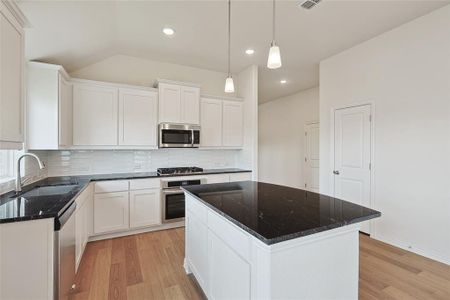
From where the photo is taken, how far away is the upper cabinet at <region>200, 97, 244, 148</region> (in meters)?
4.14

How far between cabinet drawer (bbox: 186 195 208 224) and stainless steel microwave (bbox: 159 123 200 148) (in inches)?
62.8

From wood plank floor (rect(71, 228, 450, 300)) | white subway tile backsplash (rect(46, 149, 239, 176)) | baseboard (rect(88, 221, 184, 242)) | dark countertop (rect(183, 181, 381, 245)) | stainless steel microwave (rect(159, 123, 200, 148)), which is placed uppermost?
stainless steel microwave (rect(159, 123, 200, 148))

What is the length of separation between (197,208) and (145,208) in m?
1.71

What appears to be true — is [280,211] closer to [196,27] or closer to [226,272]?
[226,272]

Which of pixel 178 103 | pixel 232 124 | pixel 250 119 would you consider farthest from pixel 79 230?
pixel 250 119

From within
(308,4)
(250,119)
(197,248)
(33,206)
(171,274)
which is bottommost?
(171,274)

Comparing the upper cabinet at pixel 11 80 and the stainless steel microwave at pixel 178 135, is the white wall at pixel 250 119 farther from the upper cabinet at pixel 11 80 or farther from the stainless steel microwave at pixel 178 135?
the upper cabinet at pixel 11 80

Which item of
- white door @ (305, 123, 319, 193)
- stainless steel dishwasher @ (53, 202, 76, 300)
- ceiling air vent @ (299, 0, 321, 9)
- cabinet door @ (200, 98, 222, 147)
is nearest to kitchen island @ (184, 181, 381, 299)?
stainless steel dishwasher @ (53, 202, 76, 300)

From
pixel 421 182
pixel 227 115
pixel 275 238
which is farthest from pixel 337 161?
pixel 275 238

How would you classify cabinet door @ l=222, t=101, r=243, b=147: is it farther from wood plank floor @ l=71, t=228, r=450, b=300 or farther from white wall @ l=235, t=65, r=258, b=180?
wood plank floor @ l=71, t=228, r=450, b=300

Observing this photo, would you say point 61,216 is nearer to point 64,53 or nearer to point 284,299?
point 284,299

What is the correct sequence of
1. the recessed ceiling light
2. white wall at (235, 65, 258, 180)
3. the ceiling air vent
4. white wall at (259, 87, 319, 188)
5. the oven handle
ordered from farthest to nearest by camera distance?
white wall at (259, 87, 319, 188) < white wall at (235, 65, 258, 180) < the oven handle < the recessed ceiling light < the ceiling air vent

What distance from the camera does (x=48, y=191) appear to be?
7.47 ft

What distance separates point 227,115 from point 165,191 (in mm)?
1907
